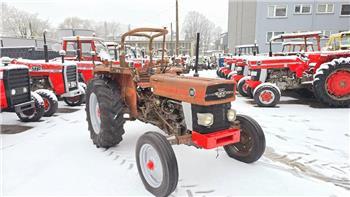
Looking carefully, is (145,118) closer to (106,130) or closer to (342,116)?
(106,130)

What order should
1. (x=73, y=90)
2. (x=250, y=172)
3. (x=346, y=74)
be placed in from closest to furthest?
(x=250, y=172), (x=346, y=74), (x=73, y=90)

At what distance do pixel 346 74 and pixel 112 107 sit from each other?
17.9ft

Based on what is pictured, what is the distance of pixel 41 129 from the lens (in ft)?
15.0

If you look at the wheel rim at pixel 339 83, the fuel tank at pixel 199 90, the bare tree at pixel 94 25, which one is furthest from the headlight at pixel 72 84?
the bare tree at pixel 94 25

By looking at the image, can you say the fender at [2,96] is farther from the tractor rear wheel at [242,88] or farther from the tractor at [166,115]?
the tractor rear wheel at [242,88]

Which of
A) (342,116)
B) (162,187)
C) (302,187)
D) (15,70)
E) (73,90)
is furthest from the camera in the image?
(73,90)

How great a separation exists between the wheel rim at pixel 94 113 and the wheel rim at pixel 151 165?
148 cm

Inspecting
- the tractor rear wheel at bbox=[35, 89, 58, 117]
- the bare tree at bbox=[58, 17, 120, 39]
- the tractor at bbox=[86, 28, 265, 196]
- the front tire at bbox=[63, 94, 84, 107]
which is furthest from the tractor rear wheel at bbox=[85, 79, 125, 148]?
the bare tree at bbox=[58, 17, 120, 39]

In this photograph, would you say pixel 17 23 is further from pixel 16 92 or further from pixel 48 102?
pixel 16 92

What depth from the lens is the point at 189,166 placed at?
300 centimetres

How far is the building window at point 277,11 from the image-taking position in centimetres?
2150

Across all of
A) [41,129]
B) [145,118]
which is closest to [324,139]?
[145,118]

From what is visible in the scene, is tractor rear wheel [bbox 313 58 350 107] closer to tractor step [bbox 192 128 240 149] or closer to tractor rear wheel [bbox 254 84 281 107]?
tractor rear wheel [bbox 254 84 281 107]

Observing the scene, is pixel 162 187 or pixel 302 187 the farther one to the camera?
pixel 302 187
